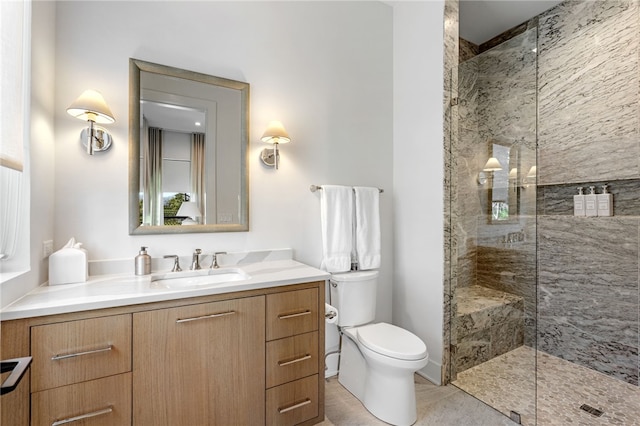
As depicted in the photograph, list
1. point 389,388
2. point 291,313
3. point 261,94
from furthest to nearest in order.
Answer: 1. point 261,94
2. point 389,388
3. point 291,313

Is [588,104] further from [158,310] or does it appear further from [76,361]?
[76,361]

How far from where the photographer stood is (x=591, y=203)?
2.26m

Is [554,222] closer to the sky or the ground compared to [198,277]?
closer to the sky

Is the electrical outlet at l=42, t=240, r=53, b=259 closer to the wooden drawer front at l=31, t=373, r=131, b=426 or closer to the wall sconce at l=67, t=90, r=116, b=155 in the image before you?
the wall sconce at l=67, t=90, r=116, b=155

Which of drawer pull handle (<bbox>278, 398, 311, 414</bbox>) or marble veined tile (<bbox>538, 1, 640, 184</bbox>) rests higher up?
marble veined tile (<bbox>538, 1, 640, 184</bbox>)

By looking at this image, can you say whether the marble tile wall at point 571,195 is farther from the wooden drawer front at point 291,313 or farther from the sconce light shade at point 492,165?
the wooden drawer front at point 291,313

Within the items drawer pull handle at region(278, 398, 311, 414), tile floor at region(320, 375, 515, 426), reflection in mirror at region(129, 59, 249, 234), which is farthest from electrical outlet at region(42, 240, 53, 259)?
tile floor at region(320, 375, 515, 426)

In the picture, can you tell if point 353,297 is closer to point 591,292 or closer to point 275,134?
point 275,134

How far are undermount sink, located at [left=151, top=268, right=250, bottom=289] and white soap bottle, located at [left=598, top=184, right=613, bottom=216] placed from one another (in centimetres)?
259

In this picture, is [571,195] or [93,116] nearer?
[93,116]

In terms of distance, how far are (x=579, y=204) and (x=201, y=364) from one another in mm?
2848

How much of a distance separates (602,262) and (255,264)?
252 cm

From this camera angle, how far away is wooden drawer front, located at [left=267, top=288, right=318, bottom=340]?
152 centimetres

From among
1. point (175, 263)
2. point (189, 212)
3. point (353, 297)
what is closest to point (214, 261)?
point (175, 263)
